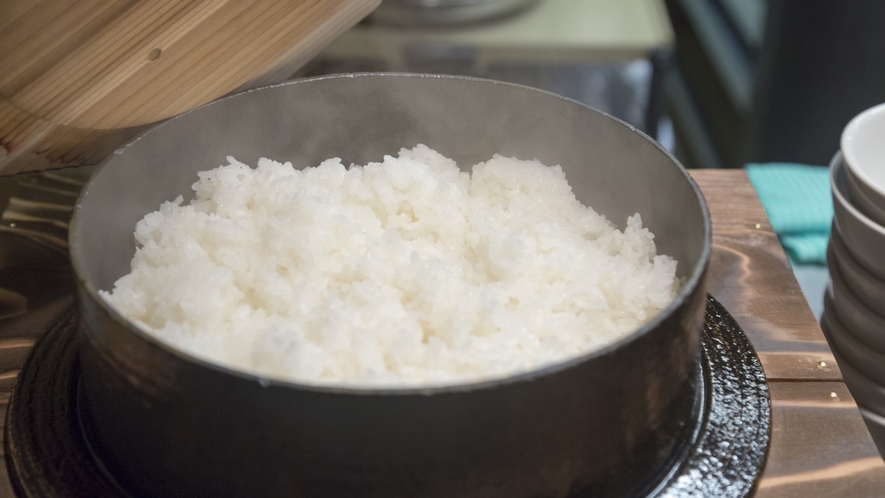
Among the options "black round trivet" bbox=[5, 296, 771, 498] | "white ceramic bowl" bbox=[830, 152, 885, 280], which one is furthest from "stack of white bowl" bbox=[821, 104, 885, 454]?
"black round trivet" bbox=[5, 296, 771, 498]

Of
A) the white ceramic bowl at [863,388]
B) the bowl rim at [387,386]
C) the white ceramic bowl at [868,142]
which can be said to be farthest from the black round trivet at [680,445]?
the white ceramic bowl at [868,142]

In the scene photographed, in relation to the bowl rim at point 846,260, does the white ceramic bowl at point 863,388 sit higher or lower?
lower

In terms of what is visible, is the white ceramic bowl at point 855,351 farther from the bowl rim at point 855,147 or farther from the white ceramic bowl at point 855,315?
the bowl rim at point 855,147

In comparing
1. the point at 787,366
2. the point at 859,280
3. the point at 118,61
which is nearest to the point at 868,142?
the point at 859,280

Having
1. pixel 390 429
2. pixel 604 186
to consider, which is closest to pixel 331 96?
pixel 604 186

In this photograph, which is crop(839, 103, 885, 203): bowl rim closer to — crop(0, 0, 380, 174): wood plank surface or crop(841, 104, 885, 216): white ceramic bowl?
crop(841, 104, 885, 216): white ceramic bowl

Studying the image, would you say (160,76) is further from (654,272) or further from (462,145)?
(654,272)

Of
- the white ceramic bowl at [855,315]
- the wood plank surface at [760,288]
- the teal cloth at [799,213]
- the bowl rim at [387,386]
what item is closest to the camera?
the bowl rim at [387,386]
